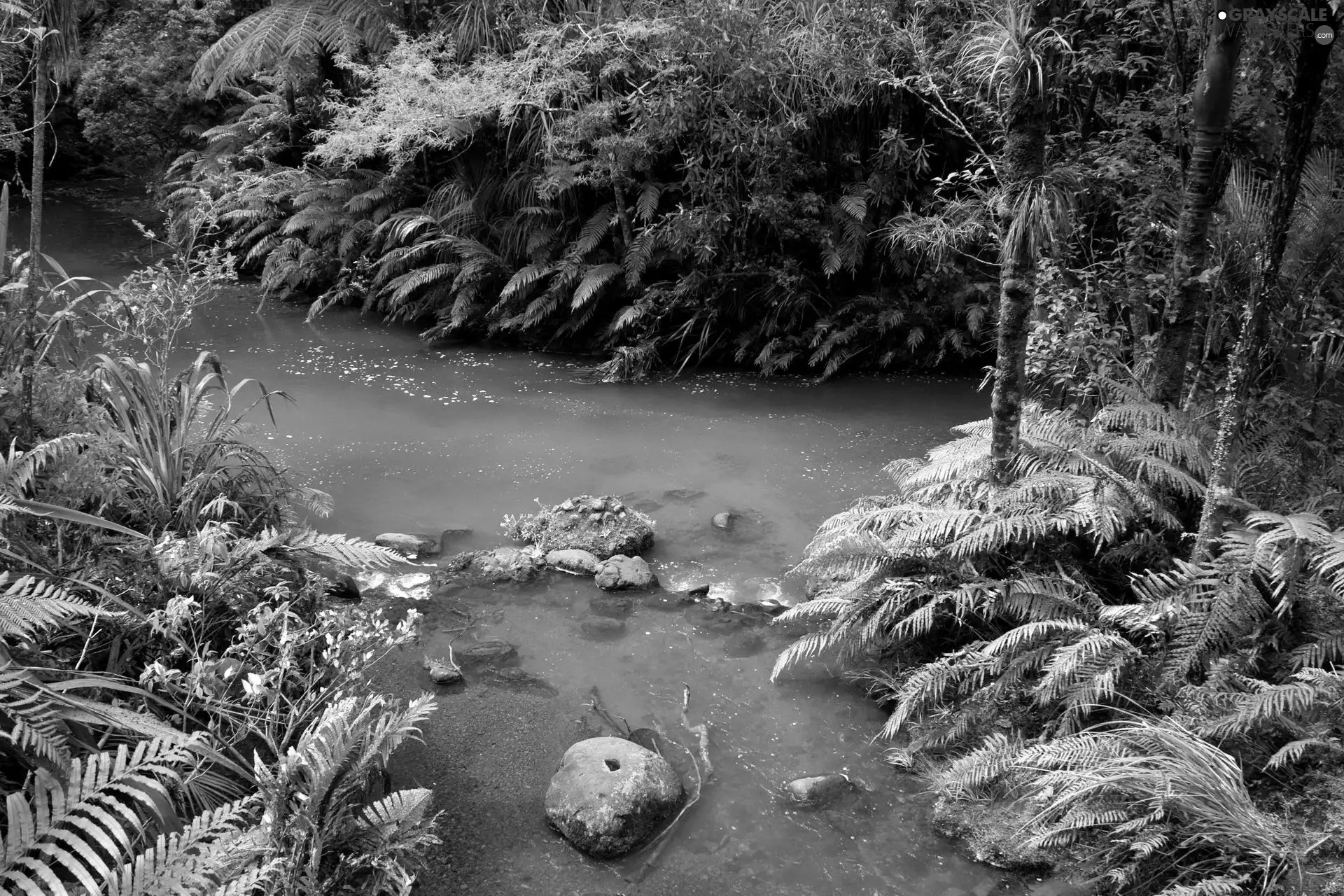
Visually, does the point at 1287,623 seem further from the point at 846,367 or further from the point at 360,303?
the point at 360,303

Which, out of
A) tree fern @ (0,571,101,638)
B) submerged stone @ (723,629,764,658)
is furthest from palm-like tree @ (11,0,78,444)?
submerged stone @ (723,629,764,658)

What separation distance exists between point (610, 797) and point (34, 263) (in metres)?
3.25

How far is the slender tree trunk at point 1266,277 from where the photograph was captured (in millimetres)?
3609

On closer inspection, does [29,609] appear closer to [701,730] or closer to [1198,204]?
[701,730]

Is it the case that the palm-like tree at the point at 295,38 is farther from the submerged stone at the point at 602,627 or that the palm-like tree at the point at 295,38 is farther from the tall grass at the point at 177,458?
the submerged stone at the point at 602,627

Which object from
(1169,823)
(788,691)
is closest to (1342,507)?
(1169,823)

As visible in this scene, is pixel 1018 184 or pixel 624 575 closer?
pixel 1018 184

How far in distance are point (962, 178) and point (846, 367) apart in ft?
6.72

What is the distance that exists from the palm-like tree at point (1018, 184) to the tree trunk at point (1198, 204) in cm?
70

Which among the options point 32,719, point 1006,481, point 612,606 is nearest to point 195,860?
point 32,719

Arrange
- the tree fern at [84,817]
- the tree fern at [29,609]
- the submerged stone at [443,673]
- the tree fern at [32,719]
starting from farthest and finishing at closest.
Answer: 1. the submerged stone at [443,673]
2. the tree fern at [29,609]
3. the tree fern at [32,719]
4. the tree fern at [84,817]

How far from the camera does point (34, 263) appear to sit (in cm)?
375

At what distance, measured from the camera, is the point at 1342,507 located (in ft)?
12.4

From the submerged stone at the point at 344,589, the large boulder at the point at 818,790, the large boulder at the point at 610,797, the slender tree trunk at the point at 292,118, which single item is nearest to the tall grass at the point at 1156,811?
the large boulder at the point at 818,790
